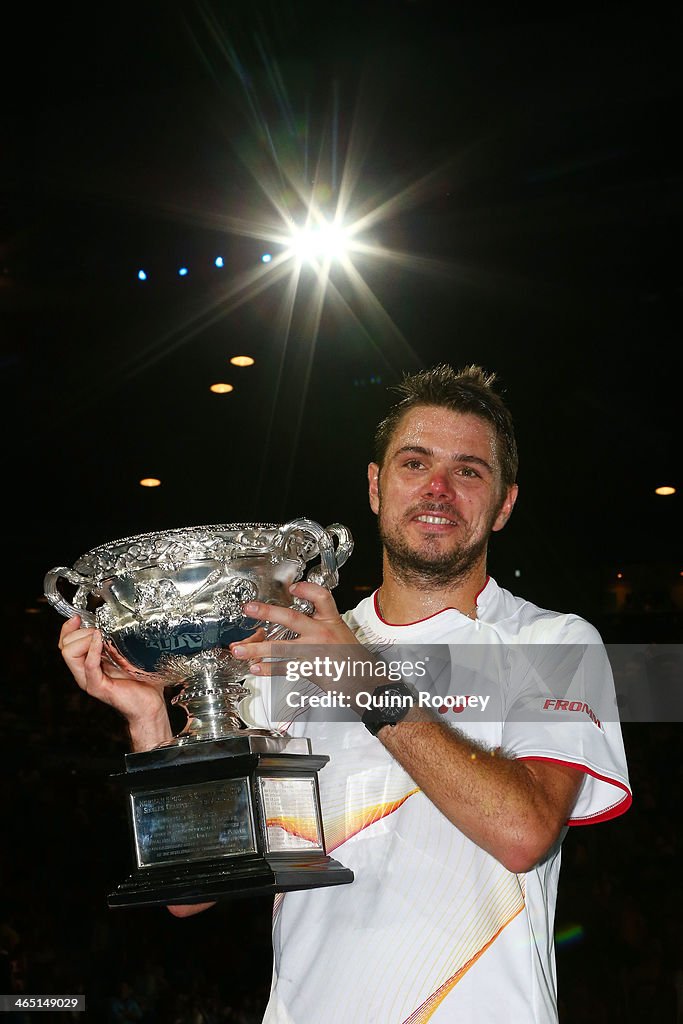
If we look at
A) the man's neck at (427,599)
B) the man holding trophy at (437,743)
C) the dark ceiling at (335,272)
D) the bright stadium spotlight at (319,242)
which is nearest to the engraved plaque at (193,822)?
the man holding trophy at (437,743)

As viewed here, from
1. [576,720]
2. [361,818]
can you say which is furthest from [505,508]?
[361,818]

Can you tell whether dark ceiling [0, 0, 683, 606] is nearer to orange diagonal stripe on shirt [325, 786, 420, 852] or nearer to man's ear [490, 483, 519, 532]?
man's ear [490, 483, 519, 532]

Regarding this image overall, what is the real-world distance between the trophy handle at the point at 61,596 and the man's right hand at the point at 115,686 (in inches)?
0.5

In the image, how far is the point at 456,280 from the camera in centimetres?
511

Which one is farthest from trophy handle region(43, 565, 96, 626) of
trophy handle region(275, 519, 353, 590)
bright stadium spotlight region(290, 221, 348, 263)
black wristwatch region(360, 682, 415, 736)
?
bright stadium spotlight region(290, 221, 348, 263)

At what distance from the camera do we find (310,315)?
17.3 feet

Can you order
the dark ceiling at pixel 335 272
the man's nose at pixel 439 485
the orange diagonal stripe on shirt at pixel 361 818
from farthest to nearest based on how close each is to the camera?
1. the dark ceiling at pixel 335 272
2. the man's nose at pixel 439 485
3. the orange diagonal stripe on shirt at pixel 361 818

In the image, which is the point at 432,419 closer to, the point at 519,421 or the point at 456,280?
the point at 456,280

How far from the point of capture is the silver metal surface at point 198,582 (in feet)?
4.39

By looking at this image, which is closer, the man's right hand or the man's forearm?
the man's forearm

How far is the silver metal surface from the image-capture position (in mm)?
1337

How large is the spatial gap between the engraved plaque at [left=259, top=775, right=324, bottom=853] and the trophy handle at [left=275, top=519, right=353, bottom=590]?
25 cm

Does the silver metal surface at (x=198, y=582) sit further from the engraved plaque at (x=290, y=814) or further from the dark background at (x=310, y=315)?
the dark background at (x=310, y=315)

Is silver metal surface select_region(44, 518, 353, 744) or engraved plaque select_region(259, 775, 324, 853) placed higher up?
silver metal surface select_region(44, 518, 353, 744)
